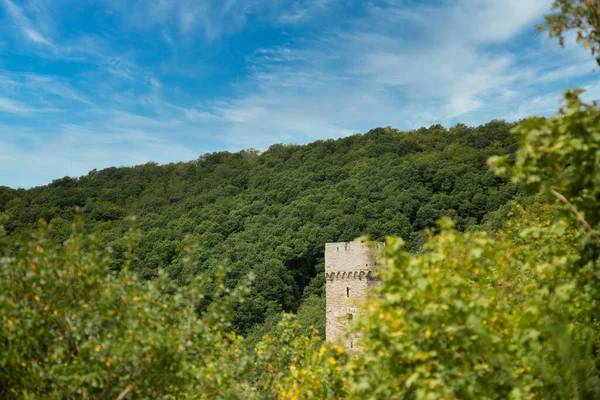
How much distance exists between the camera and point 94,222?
62469 mm

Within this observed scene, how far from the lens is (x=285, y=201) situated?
61.9 metres

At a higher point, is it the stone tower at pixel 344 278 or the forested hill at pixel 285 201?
the forested hill at pixel 285 201

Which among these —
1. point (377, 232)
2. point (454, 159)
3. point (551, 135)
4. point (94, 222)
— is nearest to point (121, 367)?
point (551, 135)

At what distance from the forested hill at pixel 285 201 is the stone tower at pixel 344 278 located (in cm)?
1288

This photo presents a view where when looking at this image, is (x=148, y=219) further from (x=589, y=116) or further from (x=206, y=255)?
(x=589, y=116)

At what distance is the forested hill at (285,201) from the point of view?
47.6m

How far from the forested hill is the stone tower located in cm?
1288

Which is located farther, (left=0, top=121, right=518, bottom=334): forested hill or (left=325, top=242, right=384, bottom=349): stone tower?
(left=0, top=121, right=518, bottom=334): forested hill

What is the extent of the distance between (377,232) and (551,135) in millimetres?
42372

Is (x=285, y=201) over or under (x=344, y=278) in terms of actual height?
over

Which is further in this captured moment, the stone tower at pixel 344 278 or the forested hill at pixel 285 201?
the forested hill at pixel 285 201

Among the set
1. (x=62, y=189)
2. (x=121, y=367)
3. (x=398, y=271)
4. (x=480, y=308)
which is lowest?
(x=121, y=367)

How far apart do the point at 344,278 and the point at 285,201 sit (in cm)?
3691

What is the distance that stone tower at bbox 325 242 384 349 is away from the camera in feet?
81.5
